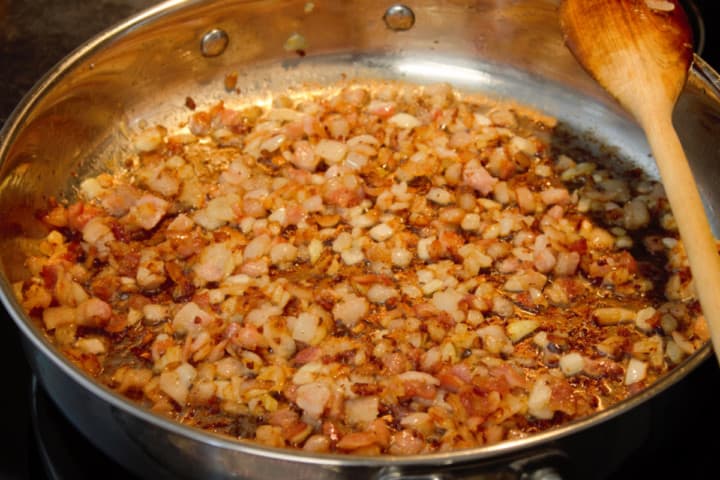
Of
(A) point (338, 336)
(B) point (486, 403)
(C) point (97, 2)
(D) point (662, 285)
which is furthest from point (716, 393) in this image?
(C) point (97, 2)

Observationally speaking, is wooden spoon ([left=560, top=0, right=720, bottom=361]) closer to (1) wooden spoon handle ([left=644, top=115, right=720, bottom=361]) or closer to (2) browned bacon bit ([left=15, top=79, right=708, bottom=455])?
(1) wooden spoon handle ([left=644, top=115, right=720, bottom=361])

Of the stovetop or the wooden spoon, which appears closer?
the stovetop

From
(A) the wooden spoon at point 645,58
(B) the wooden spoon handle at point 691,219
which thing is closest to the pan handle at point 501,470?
(B) the wooden spoon handle at point 691,219

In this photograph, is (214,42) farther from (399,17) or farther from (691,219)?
(691,219)

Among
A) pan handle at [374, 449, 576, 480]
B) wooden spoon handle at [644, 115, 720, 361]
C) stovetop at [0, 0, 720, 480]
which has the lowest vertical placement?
stovetop at [0, 0, 720, 480]

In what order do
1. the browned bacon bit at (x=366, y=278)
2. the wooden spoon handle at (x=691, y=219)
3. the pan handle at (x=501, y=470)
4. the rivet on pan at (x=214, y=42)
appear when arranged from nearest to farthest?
the pan handle at (x=501, y=470) < the wooden spoon handle at (x=691, y=219) < the browned bacon bit at (x=366, y=278) < the rivet on pan at (x=214, y=42)

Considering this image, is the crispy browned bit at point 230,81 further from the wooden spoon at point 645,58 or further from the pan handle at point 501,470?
the pan handle at point 501,470

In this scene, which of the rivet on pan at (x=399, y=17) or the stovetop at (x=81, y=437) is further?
the rivet on pan at (x=399, y=17)

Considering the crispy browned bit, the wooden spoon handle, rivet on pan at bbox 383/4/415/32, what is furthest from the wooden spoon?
the crispy browned bit
